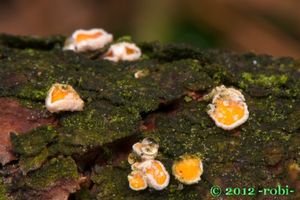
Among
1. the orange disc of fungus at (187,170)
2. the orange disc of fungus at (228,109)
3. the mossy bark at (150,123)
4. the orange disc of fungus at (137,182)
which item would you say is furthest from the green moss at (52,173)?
the orange disc of fungus at (228,109)

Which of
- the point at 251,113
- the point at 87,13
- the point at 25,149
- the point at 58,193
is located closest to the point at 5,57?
the point at 25,149

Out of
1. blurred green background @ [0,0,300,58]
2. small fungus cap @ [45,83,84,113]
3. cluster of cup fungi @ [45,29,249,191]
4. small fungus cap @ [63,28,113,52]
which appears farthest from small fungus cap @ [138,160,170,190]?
blurred green background @ [0,0,300,58]

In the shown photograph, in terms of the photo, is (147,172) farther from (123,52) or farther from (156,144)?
(123,52)

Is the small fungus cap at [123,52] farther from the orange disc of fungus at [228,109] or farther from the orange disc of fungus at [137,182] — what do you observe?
the orange disc of fungus at [137,182]

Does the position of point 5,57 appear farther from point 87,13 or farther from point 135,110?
point 87,13

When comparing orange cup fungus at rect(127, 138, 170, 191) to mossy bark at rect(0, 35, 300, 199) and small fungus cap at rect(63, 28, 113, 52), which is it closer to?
mossy bark at rect(0, 35, 300, 199)

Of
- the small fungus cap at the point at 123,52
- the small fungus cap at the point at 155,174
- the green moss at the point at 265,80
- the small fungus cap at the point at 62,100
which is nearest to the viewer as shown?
the small fungus cap at the point at 155,174

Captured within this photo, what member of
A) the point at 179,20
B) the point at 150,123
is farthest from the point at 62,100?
the point at 179,20
